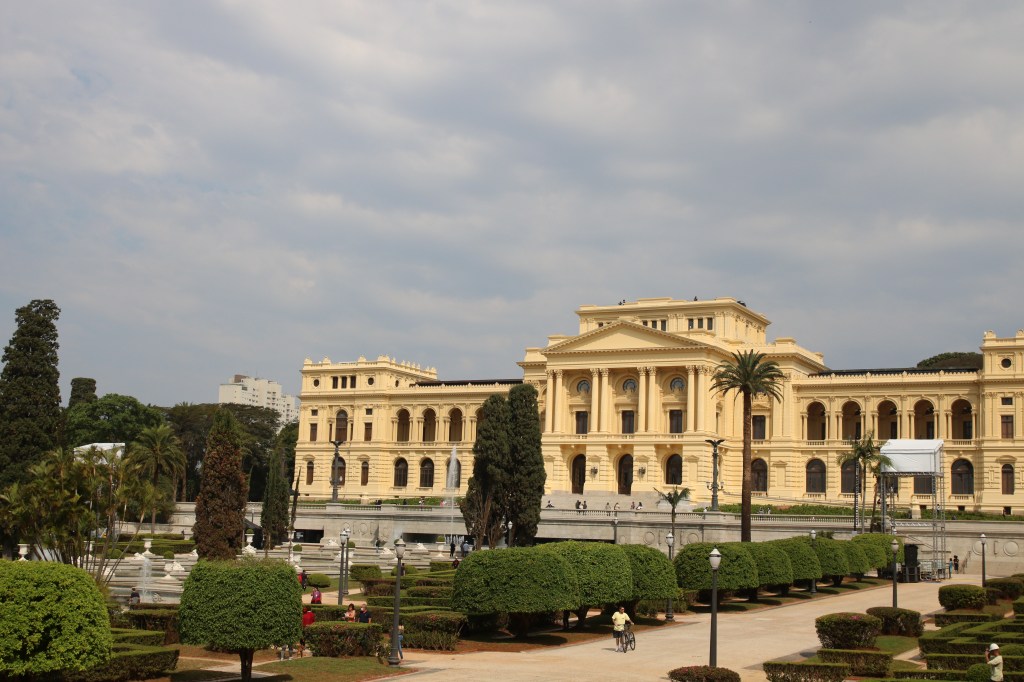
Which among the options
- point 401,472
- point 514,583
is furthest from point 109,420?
point 514,583

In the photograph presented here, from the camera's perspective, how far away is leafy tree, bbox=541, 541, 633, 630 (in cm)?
4100

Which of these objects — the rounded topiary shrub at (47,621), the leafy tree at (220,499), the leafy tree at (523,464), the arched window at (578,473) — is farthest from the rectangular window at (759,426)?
the rounded topiary shrub at (47,621)

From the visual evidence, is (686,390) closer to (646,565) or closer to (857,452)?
(857,452)

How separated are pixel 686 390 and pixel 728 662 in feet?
196

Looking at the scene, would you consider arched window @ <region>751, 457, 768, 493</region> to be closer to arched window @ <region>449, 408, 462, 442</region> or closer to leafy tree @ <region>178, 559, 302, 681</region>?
arched window @ <region>449, 408, 462, 442</region>

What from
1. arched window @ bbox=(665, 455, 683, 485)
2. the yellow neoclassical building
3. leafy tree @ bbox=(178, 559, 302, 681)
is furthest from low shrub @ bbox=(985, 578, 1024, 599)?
arched window @ bbox=(665, 455, 683, 485)

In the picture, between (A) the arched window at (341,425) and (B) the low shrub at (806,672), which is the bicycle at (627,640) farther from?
(A) the arched window at (341,425)

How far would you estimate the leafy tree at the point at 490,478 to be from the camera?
61156 millimetres

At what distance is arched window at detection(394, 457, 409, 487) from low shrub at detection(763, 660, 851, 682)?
85.4m

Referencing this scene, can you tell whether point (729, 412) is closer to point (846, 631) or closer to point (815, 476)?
point (815, 476)

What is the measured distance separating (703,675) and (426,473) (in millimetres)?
84418

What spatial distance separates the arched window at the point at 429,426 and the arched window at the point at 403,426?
238cm

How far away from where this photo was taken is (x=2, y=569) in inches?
974

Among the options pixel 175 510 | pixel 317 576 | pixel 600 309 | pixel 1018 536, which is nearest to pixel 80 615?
pixel 317 576
